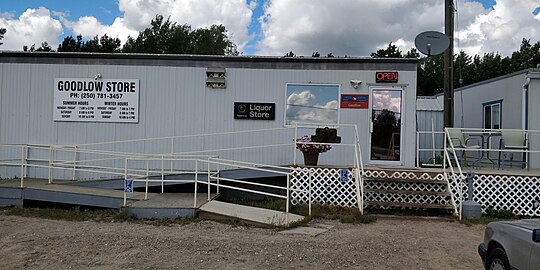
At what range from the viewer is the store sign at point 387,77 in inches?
417

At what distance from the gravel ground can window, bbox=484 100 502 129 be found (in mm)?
6020

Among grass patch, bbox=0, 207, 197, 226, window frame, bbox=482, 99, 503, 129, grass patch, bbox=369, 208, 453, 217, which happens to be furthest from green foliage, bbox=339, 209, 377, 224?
window frame, bbox=482, 99, 503, 129

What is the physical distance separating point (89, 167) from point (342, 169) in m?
6.41

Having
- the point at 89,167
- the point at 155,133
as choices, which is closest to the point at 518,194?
the point at 155,133

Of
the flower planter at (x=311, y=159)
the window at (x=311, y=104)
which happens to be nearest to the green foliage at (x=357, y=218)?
the flower planter at (x=311, y=159)

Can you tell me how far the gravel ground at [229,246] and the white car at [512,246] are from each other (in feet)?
3.69

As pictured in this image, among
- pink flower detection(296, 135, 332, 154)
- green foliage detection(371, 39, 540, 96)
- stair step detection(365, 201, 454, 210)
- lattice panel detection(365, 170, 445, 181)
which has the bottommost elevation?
stair step detection(365, 201, 454, 210)

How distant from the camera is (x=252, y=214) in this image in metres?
8.20

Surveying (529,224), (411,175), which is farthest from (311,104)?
(529,224)

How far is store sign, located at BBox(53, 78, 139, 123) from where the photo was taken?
11195mm

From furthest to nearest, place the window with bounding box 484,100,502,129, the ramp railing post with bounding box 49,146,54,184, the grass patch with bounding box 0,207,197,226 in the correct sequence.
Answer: the window with bounding box 484,100,502,129 < the ramp railing post with bounding box 49,146,54,184 < the grass patch with bounding box 0,207,197,226

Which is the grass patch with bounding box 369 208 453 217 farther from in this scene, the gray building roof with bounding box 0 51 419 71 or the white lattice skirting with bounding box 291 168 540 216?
the gray building roof with bounding box 0 51 419 71

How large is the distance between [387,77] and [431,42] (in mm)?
1405

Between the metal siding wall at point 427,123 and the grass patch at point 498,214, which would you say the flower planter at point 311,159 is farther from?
the metal siding wall at point 427,123
